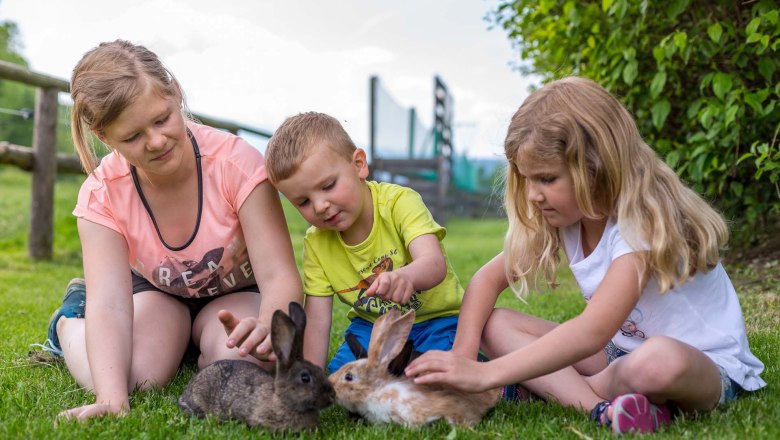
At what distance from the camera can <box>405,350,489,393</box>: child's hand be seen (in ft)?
7.27

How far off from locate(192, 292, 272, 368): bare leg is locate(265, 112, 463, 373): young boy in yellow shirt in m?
0.37

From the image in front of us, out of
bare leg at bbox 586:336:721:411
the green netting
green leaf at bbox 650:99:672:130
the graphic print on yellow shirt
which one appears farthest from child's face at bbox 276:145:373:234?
the green netting

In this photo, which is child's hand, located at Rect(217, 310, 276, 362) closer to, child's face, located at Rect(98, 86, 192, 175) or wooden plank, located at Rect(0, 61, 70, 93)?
child's face, located at Rect(98, 86, 192, 175)

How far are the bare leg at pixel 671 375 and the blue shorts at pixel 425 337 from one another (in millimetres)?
809

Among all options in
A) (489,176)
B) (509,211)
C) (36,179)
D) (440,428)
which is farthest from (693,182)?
(489,176)

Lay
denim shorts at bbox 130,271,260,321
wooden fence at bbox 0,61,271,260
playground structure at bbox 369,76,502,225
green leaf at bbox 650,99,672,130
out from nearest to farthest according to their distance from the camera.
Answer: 1. denim shorts at bbox 130,271,260,321
2. green leaf at bbox 650,99,672,130
3. wooden fence at bbox 0,61,271,260
4. playground structure at bbox 369,76,502,225

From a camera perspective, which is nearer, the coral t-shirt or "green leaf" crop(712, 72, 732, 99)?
the coral t-shirt

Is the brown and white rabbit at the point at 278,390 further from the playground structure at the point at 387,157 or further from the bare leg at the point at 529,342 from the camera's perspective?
the playground structure at the point at 387,157

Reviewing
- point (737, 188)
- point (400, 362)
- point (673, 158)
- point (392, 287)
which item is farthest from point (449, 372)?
point (737, 188)

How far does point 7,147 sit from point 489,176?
19737 mm

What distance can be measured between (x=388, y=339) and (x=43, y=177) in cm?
588

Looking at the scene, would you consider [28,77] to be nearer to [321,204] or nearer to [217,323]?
[217,323]

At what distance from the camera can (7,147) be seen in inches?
265

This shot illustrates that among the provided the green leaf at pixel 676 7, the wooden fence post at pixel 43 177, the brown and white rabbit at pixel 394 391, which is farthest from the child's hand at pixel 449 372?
the wooden fence post at pixel 43 177
